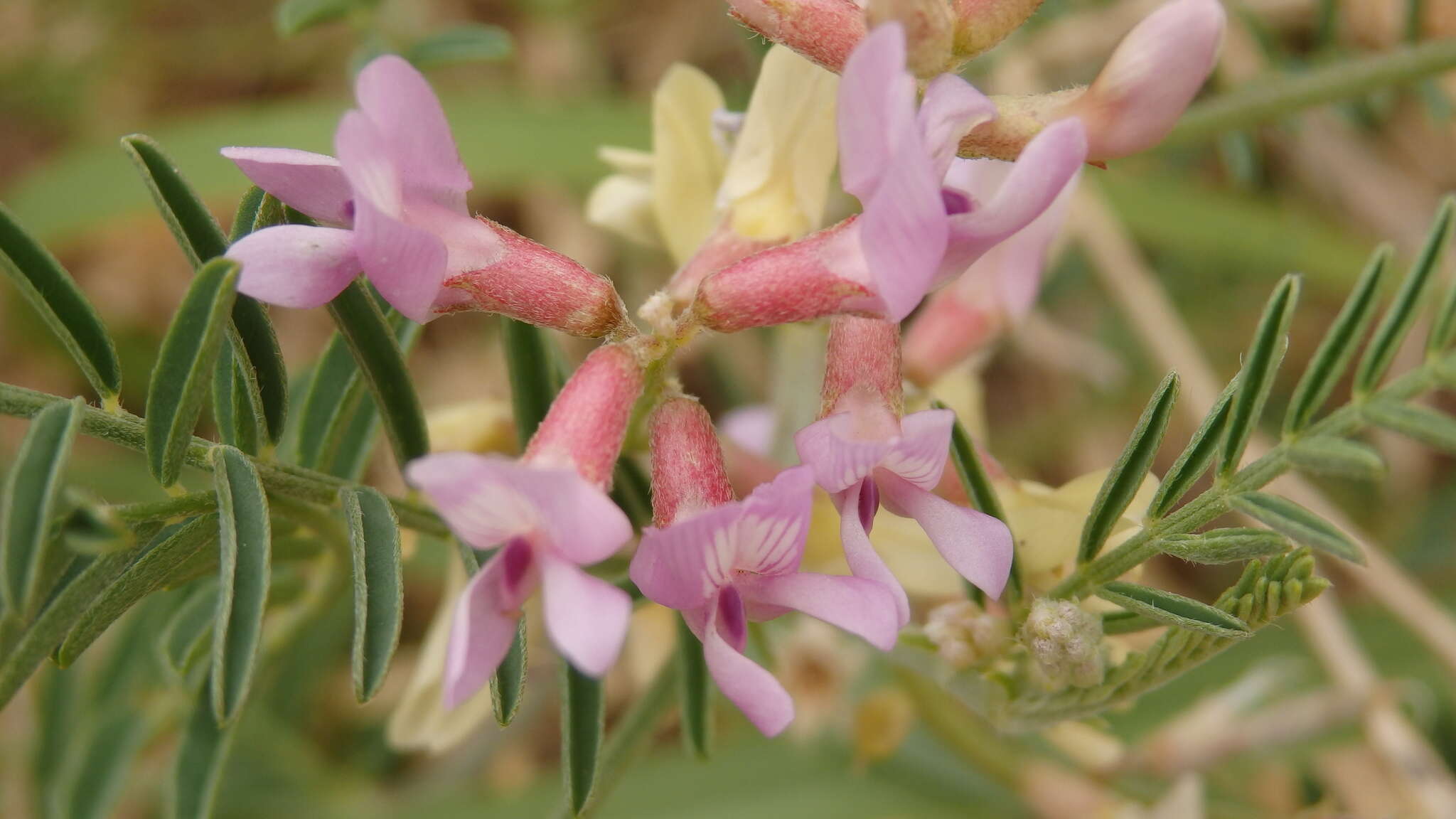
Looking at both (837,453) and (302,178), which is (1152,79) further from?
(302,178)

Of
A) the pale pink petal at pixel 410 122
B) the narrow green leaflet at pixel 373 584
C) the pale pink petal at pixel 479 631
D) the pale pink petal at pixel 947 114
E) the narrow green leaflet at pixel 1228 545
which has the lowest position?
the narrow green leaflet at pixel 373 584

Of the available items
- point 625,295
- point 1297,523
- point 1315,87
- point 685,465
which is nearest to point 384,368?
point 685,465

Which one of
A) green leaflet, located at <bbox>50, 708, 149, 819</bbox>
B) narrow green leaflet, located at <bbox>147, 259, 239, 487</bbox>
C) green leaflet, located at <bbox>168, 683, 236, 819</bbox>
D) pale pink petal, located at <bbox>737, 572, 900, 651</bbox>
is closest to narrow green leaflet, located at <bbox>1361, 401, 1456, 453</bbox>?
pale pink petal, located at <bbox>737, 572, 900, 651</bbox>

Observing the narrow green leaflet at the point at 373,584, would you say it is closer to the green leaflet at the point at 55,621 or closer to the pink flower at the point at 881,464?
the green leaflet at the point at 55,621

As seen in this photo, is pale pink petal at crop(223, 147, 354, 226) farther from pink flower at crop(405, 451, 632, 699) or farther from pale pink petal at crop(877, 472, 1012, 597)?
pale pink petal at crop(877, 472, 1012, 597)

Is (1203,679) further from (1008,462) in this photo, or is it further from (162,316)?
(162,316)

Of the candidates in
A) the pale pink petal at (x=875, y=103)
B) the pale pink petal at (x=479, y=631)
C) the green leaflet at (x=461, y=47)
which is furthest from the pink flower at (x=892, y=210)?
the green leaflet at (x=461, y=47)

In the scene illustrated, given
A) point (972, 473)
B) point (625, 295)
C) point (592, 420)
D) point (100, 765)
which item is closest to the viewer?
point (592, 420)
